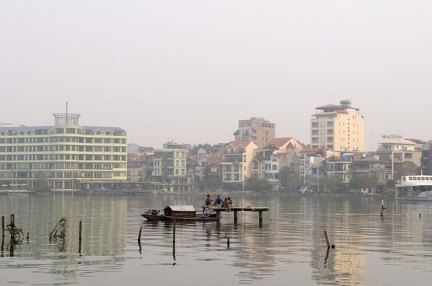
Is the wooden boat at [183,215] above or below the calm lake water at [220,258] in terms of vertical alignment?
above

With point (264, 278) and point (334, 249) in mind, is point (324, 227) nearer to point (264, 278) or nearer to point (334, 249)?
point (334, 249)

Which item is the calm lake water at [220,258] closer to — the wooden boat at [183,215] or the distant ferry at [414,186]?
the wooden boat at [183,215]

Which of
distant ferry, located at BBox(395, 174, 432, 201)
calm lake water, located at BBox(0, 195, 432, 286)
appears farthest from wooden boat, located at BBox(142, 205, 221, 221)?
distant ferry, located at BBox(395, 174, 432, 201)

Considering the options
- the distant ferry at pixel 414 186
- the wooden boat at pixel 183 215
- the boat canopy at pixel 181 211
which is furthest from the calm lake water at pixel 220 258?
the distant ferry at pixel 414 186

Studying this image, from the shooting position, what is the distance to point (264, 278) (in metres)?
43.2

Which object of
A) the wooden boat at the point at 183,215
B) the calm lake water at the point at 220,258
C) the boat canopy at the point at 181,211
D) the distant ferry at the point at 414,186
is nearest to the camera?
the calm lake water at the point at 220,258

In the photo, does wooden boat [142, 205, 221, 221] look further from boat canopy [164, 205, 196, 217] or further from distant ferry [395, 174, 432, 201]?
distant ferry [395, 174, 432, 201]

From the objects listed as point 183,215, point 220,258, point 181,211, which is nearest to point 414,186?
point 181,211

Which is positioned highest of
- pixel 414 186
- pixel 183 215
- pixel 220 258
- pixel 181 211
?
pixel 414 186

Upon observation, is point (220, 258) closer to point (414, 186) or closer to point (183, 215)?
point (183, 215)

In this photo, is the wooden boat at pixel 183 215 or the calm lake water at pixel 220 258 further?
the wooden boat at pixel 183 215

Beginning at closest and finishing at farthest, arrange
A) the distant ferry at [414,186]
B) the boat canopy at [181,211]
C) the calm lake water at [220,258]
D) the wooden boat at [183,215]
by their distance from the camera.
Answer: the calm lake water at [220,258] < the wooden boat at [183,215] < the boat canopy at [181,211] < the distant ferry at [414,186]

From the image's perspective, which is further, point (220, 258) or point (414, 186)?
point (414, 186)

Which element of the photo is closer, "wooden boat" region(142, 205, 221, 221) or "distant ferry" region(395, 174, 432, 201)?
"wooden boat" region(142, 205, 221, 221)
